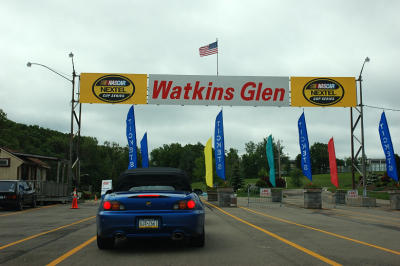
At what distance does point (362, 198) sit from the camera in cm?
2502

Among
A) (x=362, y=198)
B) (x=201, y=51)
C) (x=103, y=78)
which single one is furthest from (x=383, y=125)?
(x=103, y=78)

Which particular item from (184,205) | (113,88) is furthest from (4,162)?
(184,205)

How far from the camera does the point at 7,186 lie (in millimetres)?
19531

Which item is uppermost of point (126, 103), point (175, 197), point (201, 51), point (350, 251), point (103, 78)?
point (201, 51)

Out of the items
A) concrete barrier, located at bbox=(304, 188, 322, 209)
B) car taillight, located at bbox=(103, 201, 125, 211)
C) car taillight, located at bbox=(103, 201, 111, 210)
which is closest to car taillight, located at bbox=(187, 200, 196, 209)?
car taillight, located at bbox=(103, 201, 125, 211)

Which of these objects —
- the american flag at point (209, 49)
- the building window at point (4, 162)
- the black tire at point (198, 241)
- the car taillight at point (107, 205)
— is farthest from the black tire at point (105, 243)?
the building window at point (4, 162)

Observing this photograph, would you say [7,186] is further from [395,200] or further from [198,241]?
[395,200]

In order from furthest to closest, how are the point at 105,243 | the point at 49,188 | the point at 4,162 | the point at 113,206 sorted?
1. the point at 4,162
2. the point at 49,188
3. the point at 105,243
4. the point at 113,206

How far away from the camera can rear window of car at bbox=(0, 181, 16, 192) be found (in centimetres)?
1927

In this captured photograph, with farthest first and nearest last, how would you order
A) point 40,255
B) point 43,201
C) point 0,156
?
point 0,156, point 43,201, point 40,255

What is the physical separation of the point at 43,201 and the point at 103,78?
905 centimetres

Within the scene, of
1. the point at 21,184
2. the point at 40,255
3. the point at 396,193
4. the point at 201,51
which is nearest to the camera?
the point at 40,255

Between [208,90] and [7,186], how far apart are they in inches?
491

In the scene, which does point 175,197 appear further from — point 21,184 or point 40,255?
point 21,184
